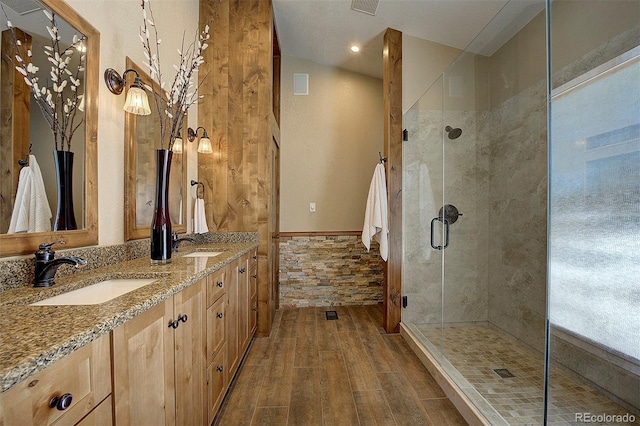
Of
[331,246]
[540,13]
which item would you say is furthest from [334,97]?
[540,13]

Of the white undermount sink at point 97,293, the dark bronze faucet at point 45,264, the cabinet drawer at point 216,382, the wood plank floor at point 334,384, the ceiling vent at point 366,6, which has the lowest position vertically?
the wood plank floor at point 334,384

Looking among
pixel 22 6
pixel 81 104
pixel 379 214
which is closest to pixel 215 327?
pixel 81 104

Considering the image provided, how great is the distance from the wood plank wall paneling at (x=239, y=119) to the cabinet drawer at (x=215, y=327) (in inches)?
42.4

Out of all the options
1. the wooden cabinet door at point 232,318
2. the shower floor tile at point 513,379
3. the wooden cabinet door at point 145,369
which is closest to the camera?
the wooden cabinet door at point 145,369

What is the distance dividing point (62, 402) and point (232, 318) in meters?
1.33

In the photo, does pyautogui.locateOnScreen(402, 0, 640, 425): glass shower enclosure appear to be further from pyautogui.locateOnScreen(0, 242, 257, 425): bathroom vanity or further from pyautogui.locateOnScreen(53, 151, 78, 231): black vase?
pyautogui.locateOnScreen(53, 151, 78, 231): black vase

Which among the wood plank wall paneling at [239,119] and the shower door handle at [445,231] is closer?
the shower door handle at [445,231]

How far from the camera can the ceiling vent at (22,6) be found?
102 cm

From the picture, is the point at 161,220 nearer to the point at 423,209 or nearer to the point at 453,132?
the point at 423,209

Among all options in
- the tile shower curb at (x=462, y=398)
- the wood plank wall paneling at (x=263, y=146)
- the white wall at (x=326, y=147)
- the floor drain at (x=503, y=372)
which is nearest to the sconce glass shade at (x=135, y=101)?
the wood plank wall paneling at (x=263, y=146)

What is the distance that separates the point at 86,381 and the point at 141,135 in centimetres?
159

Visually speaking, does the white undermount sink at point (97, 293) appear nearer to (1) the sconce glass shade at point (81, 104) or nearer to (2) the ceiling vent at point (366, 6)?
(1) the sconce glass shade at point (81, 104)

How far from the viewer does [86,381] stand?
2.14ft

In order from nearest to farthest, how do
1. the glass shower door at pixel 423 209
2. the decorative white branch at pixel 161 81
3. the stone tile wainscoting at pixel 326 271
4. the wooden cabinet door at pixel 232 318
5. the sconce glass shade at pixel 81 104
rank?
the sconce glass shade at pixel 81 104
the decorative white branch at pixel 161 81
the wooden cabinet door at pixel 232 318
the glass shower door at pixel 423 209
the stone tile wainscoting at pixel 326 271
